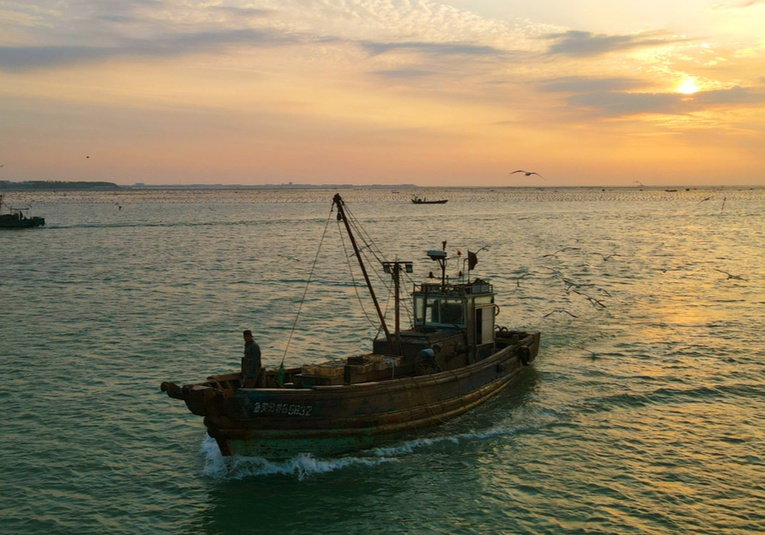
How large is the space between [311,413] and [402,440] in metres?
3.17

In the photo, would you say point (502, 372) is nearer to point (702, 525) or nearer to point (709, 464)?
point (709, 464)

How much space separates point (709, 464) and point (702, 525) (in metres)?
3.47

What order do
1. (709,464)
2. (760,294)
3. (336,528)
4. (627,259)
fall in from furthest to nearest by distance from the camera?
(627,259), (760,294), (709,464), (336,528)

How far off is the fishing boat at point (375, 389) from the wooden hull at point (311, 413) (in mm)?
25

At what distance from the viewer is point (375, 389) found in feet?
58.8

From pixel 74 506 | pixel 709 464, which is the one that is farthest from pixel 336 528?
pixel 709 464

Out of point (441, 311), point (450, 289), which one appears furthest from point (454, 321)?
point (450, 289)

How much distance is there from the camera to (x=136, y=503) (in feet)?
51.0

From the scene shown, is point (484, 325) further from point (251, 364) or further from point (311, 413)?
point (251, 364)

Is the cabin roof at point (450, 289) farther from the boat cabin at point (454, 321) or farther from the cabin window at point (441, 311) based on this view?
the cabin window at point (441, 311)

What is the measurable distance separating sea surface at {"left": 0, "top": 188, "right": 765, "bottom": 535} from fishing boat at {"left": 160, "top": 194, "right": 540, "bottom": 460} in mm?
522

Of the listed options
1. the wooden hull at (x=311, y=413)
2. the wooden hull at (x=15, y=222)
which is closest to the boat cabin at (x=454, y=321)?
the wooden hull at (x=311, y=413)

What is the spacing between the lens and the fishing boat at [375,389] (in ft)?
54.1

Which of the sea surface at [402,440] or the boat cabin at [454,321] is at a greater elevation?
the boat cabin at [454,321]
